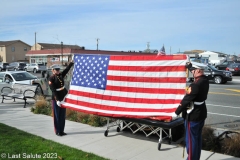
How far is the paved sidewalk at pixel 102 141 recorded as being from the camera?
549cm

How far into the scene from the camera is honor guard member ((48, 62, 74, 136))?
6781mm

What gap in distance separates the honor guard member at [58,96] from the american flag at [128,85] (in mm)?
219

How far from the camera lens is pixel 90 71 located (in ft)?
23.0

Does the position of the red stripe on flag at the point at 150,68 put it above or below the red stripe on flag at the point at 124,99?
above

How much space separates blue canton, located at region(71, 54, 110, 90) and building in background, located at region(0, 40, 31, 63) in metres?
82.4

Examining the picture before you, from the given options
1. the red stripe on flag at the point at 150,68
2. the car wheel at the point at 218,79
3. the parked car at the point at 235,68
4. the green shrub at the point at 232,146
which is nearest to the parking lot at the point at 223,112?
the green shrub at the point at 232,146

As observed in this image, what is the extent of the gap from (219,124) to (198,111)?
4.20 m

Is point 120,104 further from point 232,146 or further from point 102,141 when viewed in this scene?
point 232,146

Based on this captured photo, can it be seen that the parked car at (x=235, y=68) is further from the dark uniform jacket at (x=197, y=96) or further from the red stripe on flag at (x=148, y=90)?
the dark uniform jacket at (x=197, y=96)

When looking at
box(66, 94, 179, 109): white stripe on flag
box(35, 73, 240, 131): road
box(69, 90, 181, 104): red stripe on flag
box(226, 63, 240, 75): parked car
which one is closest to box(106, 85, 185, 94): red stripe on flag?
box(69, 90, 181, 104): red stripe on flag

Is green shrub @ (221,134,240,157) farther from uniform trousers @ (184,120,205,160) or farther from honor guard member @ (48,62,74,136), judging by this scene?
honor guard member @ (48,62,74,136)

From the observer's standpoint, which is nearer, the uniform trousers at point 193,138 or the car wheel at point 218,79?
the uniform trousers at point 193,138

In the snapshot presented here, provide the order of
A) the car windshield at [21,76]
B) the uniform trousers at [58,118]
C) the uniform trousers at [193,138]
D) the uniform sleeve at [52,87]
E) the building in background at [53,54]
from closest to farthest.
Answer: the uniform trousers at [193,138] → the uniform sleeve at [52,87] → the uniform trousers at [58,118] → the car windshield at [21,76] → the building in background at [53,54]

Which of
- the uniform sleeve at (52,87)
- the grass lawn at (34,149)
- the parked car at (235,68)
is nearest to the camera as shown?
the grass lawn at (34,149)
